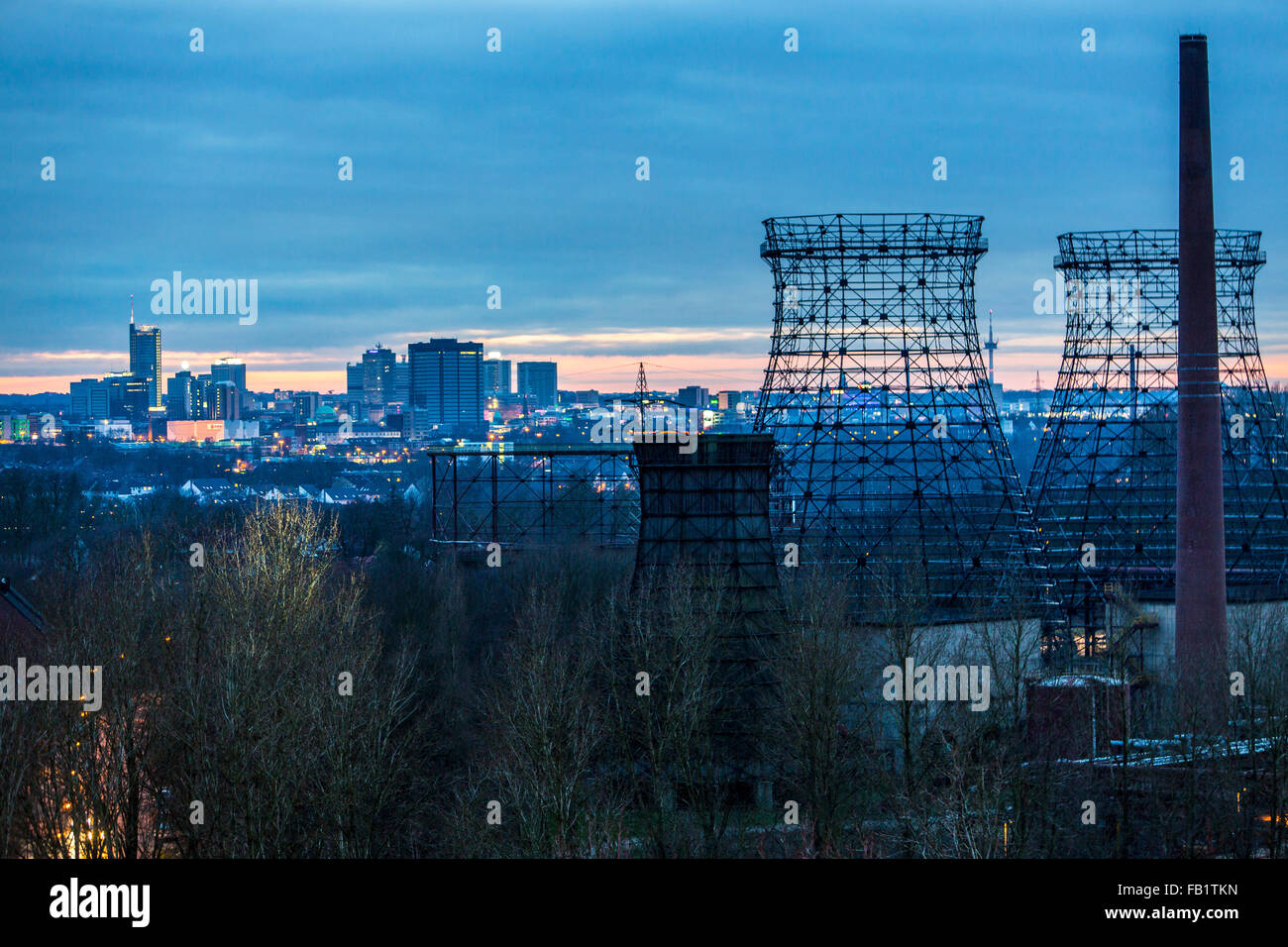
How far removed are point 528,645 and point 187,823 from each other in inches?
450

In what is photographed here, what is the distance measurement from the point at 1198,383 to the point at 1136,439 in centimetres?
1973

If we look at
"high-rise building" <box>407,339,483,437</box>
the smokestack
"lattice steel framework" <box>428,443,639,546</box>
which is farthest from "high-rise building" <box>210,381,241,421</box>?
the smokestack

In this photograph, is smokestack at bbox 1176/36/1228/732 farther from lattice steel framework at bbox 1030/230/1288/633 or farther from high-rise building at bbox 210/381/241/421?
high-rise building at bbox 210/381/241/421

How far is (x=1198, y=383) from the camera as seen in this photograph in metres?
35.1

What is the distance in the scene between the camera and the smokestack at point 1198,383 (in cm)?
3497

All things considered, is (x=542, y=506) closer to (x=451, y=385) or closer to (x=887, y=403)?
(x=887, y=403)

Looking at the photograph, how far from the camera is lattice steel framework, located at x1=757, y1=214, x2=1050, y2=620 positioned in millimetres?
42656

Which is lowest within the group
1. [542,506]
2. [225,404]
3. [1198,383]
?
[542,506]

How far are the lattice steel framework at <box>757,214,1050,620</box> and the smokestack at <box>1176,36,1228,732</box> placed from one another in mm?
6631

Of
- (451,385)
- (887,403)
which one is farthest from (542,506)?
(451,385)

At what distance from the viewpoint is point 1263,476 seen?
57969 millimetres

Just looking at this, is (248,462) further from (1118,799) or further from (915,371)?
(1118,799)

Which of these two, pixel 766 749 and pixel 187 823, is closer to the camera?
pixel 187 823
